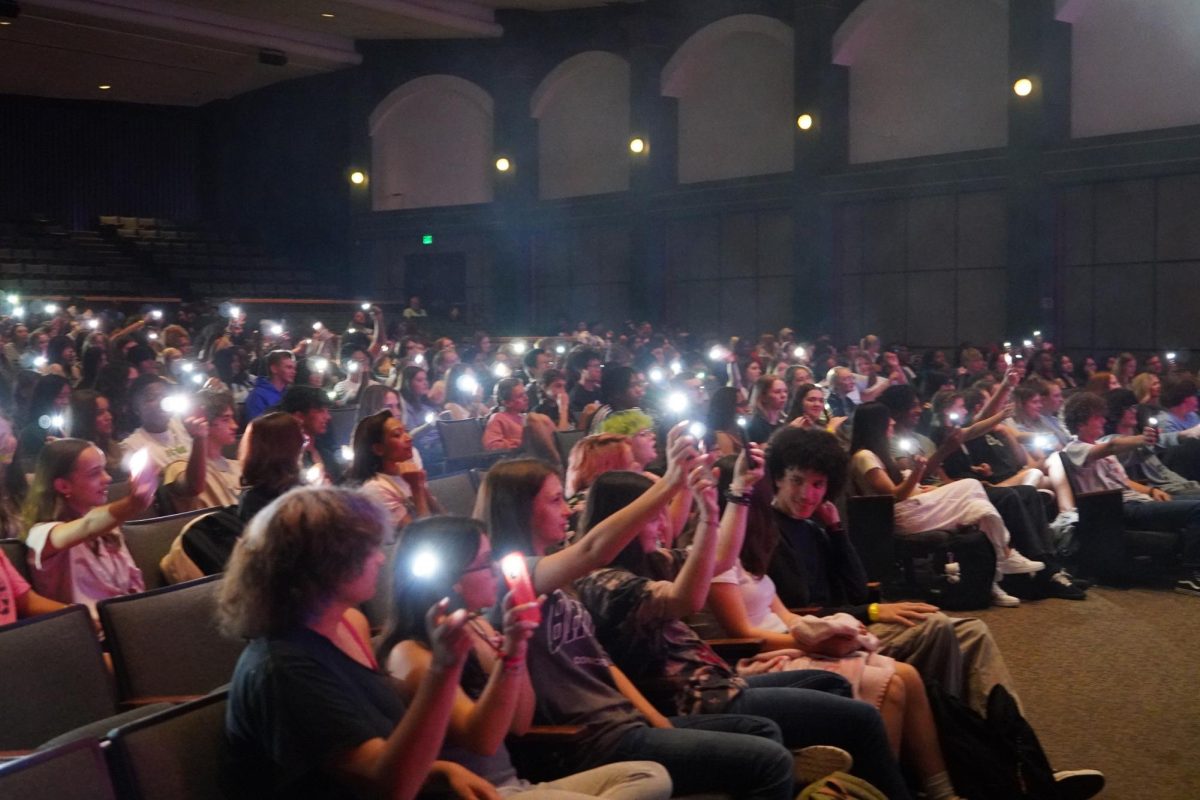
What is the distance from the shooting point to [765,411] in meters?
7.43

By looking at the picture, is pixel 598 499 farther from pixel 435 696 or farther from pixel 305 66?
pixel 305 66

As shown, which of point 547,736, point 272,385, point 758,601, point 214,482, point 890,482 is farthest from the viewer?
point 272,385

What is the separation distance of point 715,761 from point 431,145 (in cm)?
2176

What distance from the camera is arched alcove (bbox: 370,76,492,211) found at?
2273 centimetres

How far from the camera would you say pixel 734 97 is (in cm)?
1902

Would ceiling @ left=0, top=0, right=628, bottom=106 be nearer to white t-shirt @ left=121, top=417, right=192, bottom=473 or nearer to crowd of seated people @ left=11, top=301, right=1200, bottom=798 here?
crowd of seated people @ left=11, top=301, right=1200, bottom=798

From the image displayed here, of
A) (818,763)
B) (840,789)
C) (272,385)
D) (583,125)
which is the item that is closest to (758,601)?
(818,763)

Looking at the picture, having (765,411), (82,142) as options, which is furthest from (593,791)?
(82,142)

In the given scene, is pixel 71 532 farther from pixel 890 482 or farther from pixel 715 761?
pixel 890 482

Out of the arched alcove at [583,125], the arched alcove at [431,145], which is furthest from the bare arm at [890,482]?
the arched alcove at [431,145]

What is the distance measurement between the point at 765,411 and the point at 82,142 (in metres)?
24.8

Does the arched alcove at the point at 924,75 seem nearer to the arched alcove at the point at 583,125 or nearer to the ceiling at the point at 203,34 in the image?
the arched alcove at the point at 583,125

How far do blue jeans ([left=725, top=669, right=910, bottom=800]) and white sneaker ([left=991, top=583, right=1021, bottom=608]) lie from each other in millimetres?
3383

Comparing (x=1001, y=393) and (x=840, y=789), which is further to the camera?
(x=1001, y=393)
